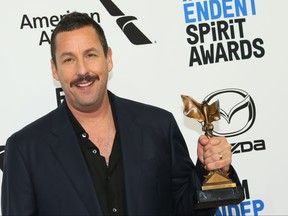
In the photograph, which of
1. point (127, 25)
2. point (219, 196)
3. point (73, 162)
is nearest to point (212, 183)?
point (219, 196)

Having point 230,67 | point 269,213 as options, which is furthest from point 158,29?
point 269,213

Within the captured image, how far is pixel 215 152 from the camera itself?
2031 mm

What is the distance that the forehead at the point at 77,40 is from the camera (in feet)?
6.99

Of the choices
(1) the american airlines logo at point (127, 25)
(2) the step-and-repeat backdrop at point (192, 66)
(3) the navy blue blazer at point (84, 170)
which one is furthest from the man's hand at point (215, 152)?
(1) the american airlines logo at point (127, 25)

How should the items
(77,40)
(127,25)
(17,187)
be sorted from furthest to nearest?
(127,25), (77,40), (17,187)

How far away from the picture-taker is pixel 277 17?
9.53 feet

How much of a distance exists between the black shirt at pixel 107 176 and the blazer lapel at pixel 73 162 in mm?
32

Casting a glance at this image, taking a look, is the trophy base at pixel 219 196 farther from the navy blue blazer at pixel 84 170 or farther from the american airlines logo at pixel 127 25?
the american airlines logo at pixel 127 25

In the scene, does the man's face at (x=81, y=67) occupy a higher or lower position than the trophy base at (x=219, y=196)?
higher

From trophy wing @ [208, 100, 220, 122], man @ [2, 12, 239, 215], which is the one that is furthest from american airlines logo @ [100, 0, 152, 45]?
trophy wing @ [208, 100, 220, 122]

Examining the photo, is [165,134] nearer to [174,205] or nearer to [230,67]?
[174,205]

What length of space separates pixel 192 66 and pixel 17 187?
1.14m

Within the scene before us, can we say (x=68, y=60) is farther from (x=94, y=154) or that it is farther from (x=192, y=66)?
(x=192, y=66)

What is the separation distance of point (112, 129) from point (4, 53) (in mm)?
721
